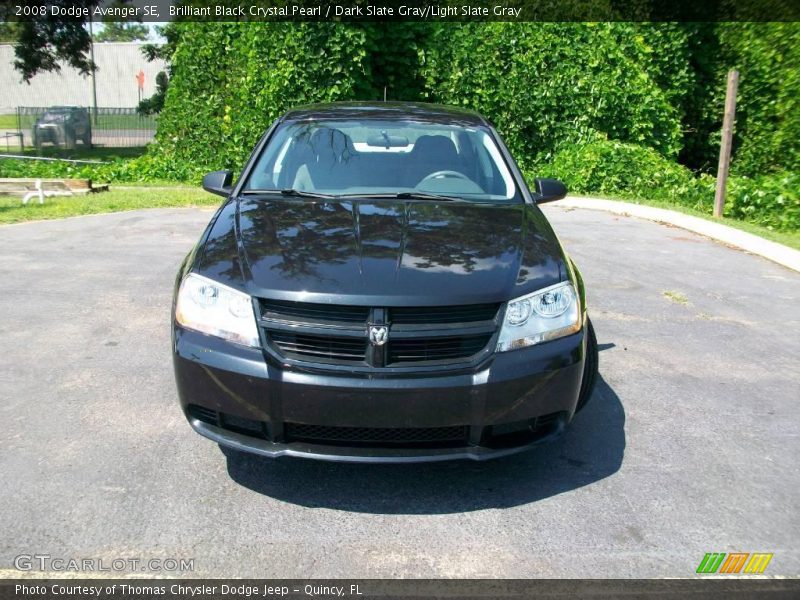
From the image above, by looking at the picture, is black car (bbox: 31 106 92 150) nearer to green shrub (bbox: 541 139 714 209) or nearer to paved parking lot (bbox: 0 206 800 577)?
green shrub (bbox: 541 139 714 209)

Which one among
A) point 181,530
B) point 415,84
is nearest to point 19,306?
point 181,530

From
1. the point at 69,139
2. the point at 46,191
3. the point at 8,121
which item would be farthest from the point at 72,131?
the point at 8,121

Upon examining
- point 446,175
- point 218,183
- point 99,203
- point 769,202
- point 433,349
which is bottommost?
point 99,203

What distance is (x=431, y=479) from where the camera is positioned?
3.51 metres

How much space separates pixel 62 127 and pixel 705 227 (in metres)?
24.7

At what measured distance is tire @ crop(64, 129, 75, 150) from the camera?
92.7ft

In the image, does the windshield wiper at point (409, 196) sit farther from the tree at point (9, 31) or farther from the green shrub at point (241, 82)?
the tree at point (9, 31)

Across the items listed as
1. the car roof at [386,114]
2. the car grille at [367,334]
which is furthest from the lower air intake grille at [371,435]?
the car roof at [386,114]

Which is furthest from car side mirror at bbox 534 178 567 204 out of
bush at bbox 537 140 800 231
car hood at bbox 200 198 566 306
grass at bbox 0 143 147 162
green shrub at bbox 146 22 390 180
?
grass at bbox 0 143 147 162

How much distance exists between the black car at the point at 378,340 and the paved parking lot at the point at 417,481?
1.00ft

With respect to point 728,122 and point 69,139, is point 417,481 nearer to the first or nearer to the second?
point 728,122

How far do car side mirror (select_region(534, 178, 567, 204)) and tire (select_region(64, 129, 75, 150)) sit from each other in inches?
1065

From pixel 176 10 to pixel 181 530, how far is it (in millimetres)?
16189

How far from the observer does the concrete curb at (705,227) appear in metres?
8.45
